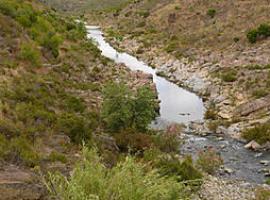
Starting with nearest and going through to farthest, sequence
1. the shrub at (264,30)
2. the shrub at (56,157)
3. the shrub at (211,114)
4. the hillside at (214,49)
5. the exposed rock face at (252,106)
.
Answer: the shrub at (56,157) → the exposed rock face at (252,106) → the shrub at (211,114) → the hillside at (214,49) → the shrub at (264,30)

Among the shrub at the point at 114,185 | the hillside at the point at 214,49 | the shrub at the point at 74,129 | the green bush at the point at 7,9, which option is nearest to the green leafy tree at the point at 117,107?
the shrub at the point at 74,129

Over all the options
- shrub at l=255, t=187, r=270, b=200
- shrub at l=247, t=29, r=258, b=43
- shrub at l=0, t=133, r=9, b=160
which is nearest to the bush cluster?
shrub at l=247, t=29, r=258, b=43

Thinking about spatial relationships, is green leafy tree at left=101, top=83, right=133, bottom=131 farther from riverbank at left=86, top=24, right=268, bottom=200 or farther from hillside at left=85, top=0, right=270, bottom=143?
hillside at left=85, top=0, right=270, bottom=143

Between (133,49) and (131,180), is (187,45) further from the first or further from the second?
(131,180)

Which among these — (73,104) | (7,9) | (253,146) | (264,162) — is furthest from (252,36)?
(73,104)

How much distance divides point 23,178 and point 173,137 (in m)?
12.7

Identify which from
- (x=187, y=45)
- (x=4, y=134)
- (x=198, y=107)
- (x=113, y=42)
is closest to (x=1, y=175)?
(x=4, y=134)

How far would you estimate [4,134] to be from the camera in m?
18.1

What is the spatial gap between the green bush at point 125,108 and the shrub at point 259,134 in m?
5.55

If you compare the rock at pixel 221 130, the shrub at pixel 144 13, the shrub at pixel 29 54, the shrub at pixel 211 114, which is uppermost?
the shrub at pixel 144 13

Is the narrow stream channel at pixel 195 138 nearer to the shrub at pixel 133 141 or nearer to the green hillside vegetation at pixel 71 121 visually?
the green hillside vegetation at pixel 71 121

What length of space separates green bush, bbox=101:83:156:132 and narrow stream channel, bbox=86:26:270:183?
106 inches

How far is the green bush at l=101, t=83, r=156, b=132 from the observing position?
2552 cm

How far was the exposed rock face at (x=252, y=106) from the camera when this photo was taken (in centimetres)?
3233
